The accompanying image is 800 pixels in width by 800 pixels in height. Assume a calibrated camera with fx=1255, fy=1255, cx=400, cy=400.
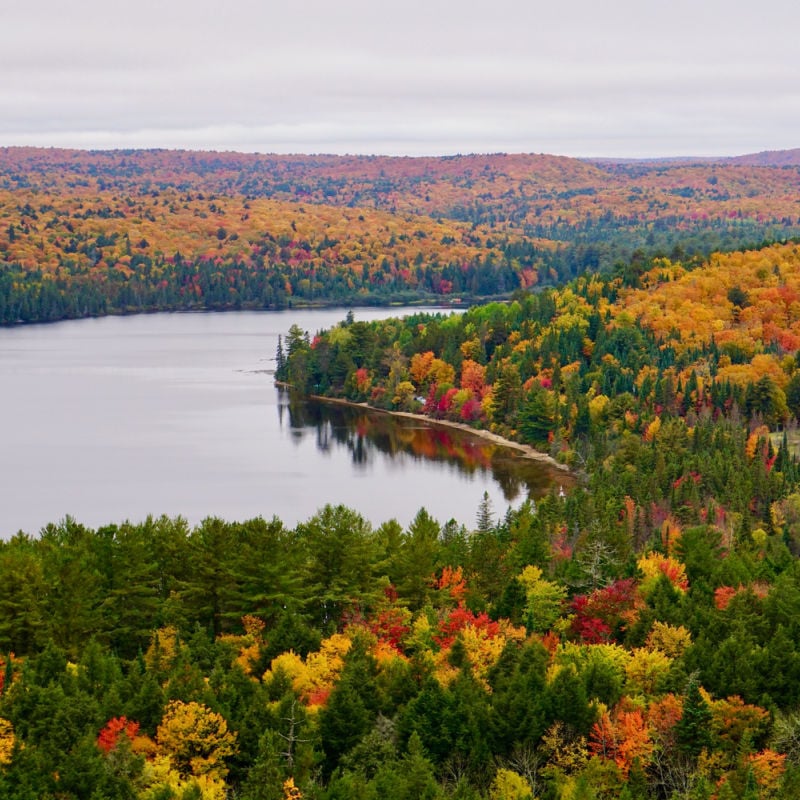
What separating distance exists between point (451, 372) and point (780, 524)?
183 feet

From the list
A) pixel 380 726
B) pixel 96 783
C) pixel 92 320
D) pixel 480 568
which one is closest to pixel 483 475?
pixel 480 568

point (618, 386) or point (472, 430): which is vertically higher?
point (618, 386)

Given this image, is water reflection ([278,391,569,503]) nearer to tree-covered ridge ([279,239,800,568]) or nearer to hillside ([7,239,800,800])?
tree-covered ridge ([279,239,800,568])

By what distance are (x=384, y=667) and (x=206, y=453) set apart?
60.0m

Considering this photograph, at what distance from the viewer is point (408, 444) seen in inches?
4176

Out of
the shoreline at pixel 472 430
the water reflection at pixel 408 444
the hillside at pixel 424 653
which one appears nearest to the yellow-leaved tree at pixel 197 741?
the hillside at pixel 424 653

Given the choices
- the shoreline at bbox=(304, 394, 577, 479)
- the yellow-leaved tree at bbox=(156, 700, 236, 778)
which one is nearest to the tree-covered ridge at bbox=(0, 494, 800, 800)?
the yellow-leaved tree at bbox=(156, 700, 236, 778)

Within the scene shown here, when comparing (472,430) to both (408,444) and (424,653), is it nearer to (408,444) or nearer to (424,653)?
(408,444)

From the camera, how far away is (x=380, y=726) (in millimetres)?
38625

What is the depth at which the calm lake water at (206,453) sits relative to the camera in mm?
84312

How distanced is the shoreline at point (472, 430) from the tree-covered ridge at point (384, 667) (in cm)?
4160

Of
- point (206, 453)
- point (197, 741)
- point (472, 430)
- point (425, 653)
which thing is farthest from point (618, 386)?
point (197, 741)

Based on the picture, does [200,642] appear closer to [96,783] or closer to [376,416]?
A: [96,783]

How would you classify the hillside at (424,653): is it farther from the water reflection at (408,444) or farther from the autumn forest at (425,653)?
the water reflection at (408,444)
